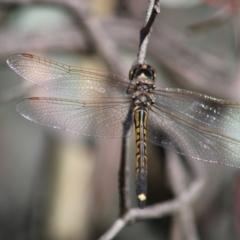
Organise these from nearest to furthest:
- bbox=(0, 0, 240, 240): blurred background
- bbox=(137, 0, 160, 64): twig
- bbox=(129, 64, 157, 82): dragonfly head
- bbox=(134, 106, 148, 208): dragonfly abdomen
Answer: bbox=(137, 0, 160, 64): twig, bbox=(129, 64, 157, 82): dragonfly head, bbox=(134, 106, 148, 208): dragonfly abdomen, bbox=(0, 0, 240, 240): blurred background

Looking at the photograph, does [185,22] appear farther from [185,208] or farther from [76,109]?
[76,109]

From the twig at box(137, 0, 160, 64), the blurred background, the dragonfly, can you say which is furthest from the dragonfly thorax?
the blurred background

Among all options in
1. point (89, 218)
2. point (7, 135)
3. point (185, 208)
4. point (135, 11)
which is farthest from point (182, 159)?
point (7, 135)

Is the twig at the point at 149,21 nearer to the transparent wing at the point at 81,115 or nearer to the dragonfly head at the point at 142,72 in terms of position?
the dragonfly head at the point at 142,72

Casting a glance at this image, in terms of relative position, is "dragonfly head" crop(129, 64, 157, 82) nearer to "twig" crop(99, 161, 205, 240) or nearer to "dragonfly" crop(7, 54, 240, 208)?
"dragonfly" crop(7, 54, 240, 208)

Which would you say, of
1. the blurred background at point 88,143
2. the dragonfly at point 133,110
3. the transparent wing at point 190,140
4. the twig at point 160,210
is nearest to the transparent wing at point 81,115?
the dragonfly at point 133,110
